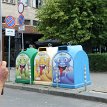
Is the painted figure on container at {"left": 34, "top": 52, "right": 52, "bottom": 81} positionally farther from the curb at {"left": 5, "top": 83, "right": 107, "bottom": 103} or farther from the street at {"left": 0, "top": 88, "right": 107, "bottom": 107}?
the street at {"left": 0, "top": 88, "right": 107, "bottom": 107}

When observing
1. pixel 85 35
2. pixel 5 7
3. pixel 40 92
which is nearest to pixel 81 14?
pixel 85 35

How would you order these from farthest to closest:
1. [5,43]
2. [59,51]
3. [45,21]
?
[5,43]
[45,21]
[59,51]

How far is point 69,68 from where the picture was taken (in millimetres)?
12492

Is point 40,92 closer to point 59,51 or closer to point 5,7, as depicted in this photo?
point 59,51

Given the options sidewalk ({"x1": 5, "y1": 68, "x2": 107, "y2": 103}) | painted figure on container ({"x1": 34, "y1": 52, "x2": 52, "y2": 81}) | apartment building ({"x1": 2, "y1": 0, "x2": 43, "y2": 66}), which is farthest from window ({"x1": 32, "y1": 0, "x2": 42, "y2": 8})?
painted figure on container ({"x1": 34, "y1": 52, "x2": 52, "y2": 81})

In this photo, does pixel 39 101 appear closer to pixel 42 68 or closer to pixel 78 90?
pixel 78 90

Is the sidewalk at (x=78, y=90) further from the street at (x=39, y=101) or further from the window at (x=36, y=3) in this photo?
the window at (x=36, y=3)

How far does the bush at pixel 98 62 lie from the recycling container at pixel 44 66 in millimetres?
5546

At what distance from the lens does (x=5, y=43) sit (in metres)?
28.3

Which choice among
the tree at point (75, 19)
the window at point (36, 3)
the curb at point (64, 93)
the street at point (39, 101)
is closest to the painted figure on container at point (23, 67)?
the curb at point (64, 93)

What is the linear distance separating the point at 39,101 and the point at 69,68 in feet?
7.44

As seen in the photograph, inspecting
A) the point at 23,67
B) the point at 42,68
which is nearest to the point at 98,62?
the point at 23,67

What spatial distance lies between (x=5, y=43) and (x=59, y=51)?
1593cm

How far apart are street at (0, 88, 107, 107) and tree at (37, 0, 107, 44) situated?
8960 mm
